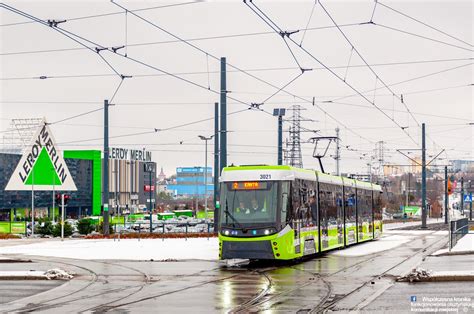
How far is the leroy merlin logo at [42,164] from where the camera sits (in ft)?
237

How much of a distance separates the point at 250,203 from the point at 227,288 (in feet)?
24.1

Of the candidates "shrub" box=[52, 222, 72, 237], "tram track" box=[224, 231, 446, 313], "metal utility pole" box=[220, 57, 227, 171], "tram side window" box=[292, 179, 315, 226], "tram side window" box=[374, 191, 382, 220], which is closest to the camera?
"tram track" box=[224, 231, 446, 313]

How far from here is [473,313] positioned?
43.7 feet

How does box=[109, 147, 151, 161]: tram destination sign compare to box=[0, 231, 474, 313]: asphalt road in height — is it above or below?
above

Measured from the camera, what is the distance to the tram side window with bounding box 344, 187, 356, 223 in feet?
121

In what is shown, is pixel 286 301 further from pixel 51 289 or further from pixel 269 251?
pixel 269 251

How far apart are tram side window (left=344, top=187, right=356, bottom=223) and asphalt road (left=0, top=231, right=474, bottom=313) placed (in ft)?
26.8

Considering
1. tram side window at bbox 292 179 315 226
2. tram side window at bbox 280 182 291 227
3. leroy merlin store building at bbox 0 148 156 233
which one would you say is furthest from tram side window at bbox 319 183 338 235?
leroy merlin store building at bbox 0 148 156 233

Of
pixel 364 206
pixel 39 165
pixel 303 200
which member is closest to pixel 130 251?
pixel 303 200

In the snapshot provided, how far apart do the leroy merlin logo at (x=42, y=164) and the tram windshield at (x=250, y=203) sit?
150 feet

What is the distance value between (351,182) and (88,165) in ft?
288

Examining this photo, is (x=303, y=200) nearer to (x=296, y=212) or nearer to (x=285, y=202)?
(x=296, y=212)

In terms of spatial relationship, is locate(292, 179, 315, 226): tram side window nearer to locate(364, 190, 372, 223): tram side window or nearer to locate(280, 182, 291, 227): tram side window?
locate(280, 182, 291, 227): tram side window

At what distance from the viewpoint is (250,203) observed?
26.6 m
